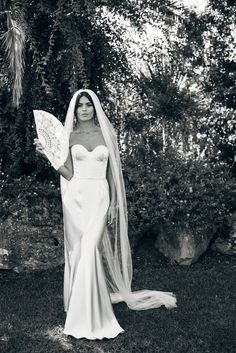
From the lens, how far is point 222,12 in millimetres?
7922

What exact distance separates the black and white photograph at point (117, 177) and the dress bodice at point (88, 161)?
0.01 metres

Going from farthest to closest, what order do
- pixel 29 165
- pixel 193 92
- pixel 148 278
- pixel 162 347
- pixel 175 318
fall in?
1. pixel 193 92
2. pixel 29 165
3. pixel 148 278
4. pixel 175 318
5. pixel 162 347

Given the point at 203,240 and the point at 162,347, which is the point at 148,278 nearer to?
the point at 203,240

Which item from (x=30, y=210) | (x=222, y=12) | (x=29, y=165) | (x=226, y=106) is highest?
(x=222, y=12)

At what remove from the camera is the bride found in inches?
159

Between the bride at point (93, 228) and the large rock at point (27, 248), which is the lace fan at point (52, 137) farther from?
the large rock at point (27, 248)

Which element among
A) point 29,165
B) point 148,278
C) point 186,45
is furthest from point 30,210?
point 186,45

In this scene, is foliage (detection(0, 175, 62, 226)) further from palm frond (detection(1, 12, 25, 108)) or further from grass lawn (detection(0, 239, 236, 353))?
palm frond (detection(1, 12, 25, 108))

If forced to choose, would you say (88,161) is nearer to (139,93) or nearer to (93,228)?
(93,228)

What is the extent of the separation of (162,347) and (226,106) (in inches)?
198

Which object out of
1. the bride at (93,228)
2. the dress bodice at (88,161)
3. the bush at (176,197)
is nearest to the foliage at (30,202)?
the bush at (176,197)

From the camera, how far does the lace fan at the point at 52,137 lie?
438 centimetres

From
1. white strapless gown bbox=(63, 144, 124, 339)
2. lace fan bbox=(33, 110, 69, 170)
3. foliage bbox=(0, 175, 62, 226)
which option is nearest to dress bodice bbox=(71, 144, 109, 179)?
white strapless gown bbox=(63, 144, 124, 339)

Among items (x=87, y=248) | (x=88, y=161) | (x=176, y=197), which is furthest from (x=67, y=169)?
(x=176, y=197)
